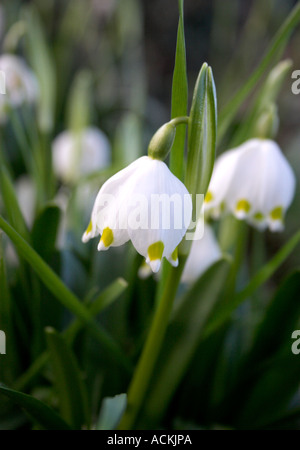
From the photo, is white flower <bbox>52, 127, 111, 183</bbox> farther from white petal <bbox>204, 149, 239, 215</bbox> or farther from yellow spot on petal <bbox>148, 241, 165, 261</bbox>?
yellow spot on petal <bbox>148, 241, 165, 261</bbox>

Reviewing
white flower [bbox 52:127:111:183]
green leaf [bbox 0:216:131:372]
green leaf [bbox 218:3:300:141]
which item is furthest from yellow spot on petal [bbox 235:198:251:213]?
white flower [bbox 52:127:111:183]

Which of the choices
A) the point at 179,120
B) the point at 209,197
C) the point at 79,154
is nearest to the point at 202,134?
the point at 179,120

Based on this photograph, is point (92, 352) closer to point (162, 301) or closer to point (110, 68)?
point (162, 301)

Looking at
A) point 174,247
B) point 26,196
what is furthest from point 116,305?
point 26,196

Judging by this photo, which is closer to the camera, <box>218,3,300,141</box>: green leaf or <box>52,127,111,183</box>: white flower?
<box>218,3,300,141</box>: green leaf

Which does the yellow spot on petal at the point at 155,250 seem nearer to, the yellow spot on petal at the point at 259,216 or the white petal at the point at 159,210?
the white petal at the point at 159,210
